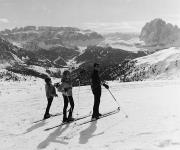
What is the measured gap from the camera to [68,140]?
41.6 ft

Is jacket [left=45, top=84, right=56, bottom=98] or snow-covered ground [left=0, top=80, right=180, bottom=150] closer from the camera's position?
snow-covered ground [left=0, top=80, right=180, bottom=150]

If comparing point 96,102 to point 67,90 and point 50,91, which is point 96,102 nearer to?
point 67,90

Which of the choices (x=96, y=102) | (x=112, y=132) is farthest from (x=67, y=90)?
(x=112, y=132)

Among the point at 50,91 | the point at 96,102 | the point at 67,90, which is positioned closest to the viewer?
the point at 96,102

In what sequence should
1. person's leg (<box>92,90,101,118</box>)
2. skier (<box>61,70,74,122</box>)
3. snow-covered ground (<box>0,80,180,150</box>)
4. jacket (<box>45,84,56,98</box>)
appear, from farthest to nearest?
jacket (<box>45,84,56,98</box>)
skier (<box>61,70,74,122</box>)
person's leg (<box>92,90,101,118</box>)
snow-covered ground (<box>0,80,180,150</box>)

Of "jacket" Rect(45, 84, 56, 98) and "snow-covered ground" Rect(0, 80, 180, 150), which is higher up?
"jacket" Rect(45, 84, 56, 98)

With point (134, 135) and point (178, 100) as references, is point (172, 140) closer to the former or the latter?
point (134, 135)

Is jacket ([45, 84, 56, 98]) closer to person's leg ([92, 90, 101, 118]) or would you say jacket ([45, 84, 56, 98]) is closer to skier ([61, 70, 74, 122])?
skier ([61, 70, 74, 122])

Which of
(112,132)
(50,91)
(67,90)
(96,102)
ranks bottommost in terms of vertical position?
(112,132)

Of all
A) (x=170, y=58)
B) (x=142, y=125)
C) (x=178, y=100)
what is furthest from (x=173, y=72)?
(x=142, y=125)

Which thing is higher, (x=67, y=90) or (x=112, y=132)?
(x=67, y=90)

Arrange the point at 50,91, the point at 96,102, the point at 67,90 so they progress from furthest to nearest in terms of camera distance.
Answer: the point at 50,91, the point at 67,90, the point at 96,102

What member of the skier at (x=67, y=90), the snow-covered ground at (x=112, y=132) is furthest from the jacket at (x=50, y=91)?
the skier at (x=67, y=90)

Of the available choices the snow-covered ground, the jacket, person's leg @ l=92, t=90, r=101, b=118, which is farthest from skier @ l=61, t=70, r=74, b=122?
the jacket
